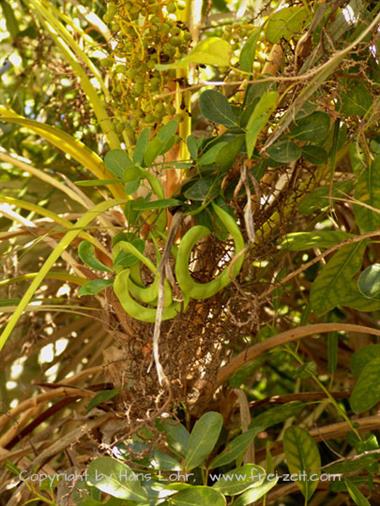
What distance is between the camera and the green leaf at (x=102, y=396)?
0.88m

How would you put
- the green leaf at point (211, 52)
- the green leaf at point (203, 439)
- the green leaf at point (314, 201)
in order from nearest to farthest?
the green leaf at point (211, 52) < the green leaf at point (203, 439) < the green leaf at point (314, 201)

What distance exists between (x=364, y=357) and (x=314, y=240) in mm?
160

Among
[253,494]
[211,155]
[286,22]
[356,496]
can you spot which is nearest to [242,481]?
[253,494]

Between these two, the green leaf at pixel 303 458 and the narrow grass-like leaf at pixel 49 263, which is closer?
the narrow grass-like leaf at pixel 49 263

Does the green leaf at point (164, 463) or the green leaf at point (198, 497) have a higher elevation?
the green leaf at point (164, 463)

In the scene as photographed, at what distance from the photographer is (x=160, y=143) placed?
0.70 metres

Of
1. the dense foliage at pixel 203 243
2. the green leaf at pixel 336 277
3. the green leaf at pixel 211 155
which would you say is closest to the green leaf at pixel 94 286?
the dense foliage at pixel 203 243

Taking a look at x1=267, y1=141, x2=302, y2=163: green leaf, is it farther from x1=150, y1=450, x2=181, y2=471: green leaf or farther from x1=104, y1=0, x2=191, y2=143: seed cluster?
x1=150, y1=450, x2=181, y2=471: green leaf

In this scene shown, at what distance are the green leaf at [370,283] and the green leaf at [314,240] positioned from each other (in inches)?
2.6

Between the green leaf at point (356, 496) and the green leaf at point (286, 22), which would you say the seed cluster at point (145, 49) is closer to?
the green leaf at point (286, 22)

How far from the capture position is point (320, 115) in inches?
29.0

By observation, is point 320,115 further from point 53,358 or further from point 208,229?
point 53,358

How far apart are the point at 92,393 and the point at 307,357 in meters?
0.48

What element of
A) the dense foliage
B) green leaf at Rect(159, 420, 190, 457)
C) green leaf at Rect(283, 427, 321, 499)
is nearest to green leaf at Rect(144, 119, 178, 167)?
the dense foliage
